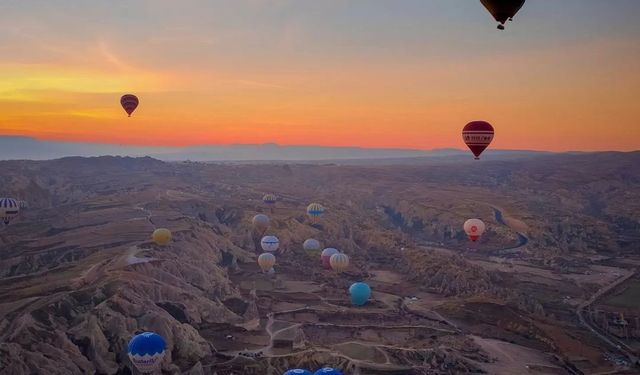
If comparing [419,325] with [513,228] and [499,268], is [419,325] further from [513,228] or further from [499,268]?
[513,228]

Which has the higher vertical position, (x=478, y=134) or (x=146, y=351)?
(x=478, y=134)

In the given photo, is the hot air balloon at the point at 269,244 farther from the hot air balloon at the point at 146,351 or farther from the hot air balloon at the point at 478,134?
the hot air balloon at the point at 146,351

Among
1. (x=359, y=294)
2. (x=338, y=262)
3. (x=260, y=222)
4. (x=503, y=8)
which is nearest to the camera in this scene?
(x=503, y=8)

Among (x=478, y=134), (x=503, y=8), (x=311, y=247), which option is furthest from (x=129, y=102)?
(x=503, y=8)

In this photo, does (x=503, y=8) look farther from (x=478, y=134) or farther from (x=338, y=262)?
(x=338, y=262)

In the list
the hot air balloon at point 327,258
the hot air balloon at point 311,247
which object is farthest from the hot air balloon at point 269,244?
the hot air balloon at point 327,258

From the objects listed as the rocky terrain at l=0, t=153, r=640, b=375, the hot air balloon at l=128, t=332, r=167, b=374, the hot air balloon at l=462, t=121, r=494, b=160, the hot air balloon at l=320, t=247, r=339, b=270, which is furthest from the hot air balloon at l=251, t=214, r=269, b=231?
the hot air balloon at l=128, t=332, r=167, b=374

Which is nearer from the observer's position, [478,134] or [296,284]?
[478,134]

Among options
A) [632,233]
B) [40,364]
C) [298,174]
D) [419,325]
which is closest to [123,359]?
[40,364]
